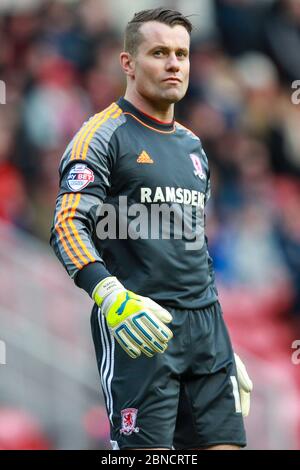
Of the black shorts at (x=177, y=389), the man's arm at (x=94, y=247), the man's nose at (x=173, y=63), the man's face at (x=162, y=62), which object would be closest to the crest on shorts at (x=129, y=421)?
the black shorts at (x=177, y=389)

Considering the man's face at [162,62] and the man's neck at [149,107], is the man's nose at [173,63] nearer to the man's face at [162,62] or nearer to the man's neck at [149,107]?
the man's face at [162,62]

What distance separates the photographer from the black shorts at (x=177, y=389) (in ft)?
16.2

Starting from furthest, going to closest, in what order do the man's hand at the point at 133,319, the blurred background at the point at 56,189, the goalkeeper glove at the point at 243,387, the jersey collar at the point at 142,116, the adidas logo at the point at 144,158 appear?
the blurred background at the point at 56,189, the goalkeeper glove at the point at 243,387, the jersey collar at the point at 142,116, the adidas logo at the point at 144,158, the man's hand at the point at 133,319

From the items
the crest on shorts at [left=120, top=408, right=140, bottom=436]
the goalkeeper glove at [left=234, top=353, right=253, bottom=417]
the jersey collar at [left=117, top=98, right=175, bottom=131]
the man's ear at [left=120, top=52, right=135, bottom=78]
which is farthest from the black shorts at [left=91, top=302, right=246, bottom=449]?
the man's ear at [left=120, top=52, right=135, bottom=78]

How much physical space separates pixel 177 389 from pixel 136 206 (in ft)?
2.59

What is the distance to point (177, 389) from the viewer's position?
5.02 m

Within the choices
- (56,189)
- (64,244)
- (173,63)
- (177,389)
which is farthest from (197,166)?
(56,189)

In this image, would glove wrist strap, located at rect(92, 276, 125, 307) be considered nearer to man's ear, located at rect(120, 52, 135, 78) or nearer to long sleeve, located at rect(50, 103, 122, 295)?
long sleeve, located at rect(50, 103, 122, 295)

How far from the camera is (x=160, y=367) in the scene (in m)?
4.95

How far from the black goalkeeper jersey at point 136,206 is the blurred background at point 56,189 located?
3.50 m

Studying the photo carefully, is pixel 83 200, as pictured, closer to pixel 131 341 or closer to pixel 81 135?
Answer: pixel 81 135

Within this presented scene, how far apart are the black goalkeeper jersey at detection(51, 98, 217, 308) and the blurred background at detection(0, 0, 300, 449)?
11.5 feet

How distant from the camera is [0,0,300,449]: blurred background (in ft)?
28.4

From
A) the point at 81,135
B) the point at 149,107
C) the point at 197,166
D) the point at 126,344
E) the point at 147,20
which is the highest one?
the point at 147,20
